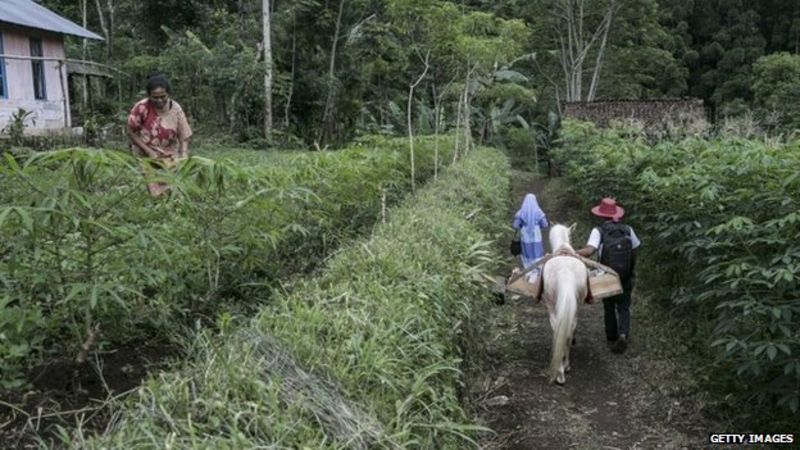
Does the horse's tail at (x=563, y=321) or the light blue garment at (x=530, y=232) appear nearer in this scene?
the horse's tail at (x=563, y=321)

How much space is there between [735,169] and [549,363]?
7.85ft

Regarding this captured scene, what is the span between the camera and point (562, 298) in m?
5.67

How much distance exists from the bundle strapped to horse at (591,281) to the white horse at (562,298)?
0.07 metres

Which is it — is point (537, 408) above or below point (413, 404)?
below

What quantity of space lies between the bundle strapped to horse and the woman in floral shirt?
3.25m

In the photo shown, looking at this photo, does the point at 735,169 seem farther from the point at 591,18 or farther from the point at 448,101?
the point at 591,18

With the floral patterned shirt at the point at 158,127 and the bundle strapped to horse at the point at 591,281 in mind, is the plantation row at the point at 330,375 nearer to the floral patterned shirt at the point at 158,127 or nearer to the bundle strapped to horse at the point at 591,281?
the bundle strapped to horse at the point at 591,281

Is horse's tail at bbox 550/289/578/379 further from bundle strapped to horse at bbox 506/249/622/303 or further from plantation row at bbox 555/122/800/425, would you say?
plantation row at bbox 555/122/800/425

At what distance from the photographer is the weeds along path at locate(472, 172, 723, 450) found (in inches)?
189

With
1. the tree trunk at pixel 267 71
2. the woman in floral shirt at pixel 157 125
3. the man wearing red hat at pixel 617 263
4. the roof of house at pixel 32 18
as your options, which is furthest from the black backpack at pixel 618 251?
the tree trunk at pixel 267 71

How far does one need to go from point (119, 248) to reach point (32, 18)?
1789 cm

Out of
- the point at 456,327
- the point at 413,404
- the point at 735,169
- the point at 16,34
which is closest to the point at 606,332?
the point at 735,169

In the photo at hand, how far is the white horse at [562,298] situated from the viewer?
5637 mm

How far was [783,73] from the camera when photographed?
98.9 feet
